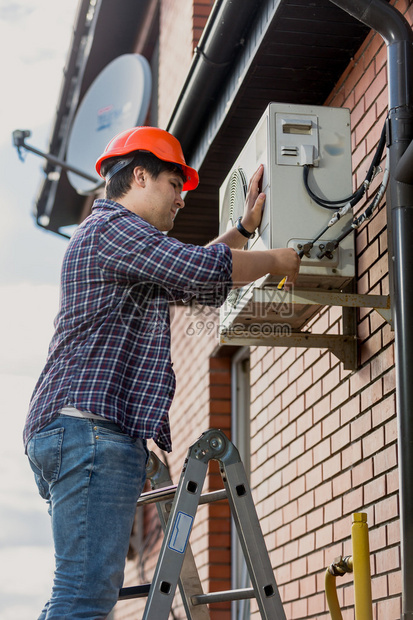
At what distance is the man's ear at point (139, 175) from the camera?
2.81m

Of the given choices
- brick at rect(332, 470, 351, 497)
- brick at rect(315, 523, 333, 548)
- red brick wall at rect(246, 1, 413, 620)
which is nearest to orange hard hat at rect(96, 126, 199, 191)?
red brick wall at rect(246, 1, 413, 620)

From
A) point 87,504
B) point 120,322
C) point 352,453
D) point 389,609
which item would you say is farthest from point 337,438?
point 87,504

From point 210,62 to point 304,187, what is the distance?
1.48 metres

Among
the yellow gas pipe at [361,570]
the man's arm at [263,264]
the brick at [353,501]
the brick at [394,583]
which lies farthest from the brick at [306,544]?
the man's arm at [263,264]

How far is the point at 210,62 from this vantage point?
4457 mm

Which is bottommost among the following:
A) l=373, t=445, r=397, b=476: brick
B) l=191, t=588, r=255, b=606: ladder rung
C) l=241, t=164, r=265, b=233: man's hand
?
l=191, t=588, r=255, b=606: ladder rung

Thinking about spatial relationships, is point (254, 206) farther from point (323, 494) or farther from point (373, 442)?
point (323, 494)

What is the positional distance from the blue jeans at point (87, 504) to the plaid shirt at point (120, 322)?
0.22 feet

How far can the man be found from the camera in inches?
92.1

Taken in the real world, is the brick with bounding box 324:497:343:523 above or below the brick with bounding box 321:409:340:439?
below

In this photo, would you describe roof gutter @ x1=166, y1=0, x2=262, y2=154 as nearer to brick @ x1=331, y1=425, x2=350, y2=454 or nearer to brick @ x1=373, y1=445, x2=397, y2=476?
brick @ x1=331, y1=425, x2=350, y2=454

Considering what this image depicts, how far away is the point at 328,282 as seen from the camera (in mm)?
3355

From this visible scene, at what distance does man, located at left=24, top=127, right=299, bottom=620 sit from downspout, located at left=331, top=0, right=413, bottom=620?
1.62 ft

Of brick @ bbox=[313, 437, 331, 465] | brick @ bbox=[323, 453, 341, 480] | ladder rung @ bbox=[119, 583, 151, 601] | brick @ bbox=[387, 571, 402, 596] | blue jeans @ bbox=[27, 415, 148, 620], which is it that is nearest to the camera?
blue jeans @ bbox=[27, 415, 148, 620]
